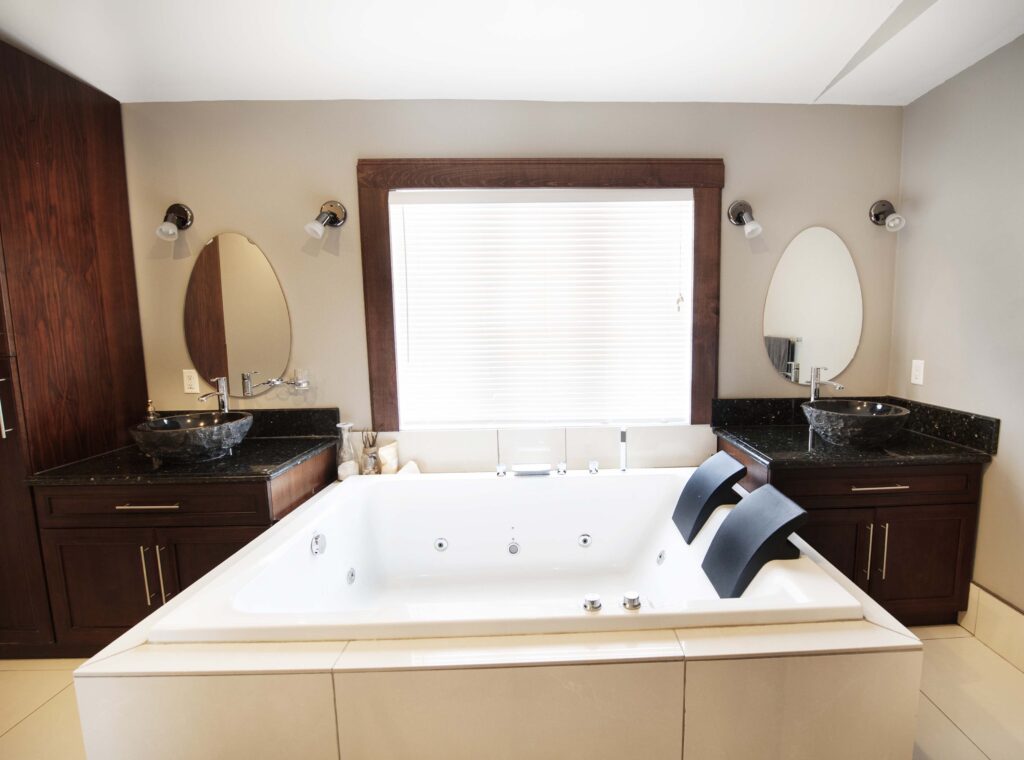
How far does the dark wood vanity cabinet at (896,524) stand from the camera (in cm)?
184

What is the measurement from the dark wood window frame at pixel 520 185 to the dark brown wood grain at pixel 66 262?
114 cm

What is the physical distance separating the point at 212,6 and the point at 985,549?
3.64 meters

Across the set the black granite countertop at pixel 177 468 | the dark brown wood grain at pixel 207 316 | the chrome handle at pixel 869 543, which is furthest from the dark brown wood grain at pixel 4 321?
the chrome handle at pixel 869 543

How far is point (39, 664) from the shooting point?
→ 1.87 m

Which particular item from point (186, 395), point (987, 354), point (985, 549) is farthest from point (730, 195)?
point (186, 395)

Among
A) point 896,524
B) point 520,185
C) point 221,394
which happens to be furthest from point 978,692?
point 221,394

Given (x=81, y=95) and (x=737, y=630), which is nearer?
(x=737, y=630)

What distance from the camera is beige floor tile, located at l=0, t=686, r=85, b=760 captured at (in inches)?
58.1

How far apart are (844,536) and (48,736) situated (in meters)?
3.00

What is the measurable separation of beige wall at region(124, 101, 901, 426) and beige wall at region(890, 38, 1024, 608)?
15 cm

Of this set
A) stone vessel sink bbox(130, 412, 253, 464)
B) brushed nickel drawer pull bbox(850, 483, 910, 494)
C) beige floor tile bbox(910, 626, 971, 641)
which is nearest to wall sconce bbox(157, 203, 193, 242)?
stone vessel sink bbox(130, 412, 253, 464)

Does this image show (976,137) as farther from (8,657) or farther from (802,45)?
(8,657)

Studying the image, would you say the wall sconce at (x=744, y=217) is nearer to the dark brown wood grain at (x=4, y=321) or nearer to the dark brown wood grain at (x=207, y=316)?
the dark brown wood grain at (x=207, y=316)

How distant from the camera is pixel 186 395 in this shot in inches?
91.1
